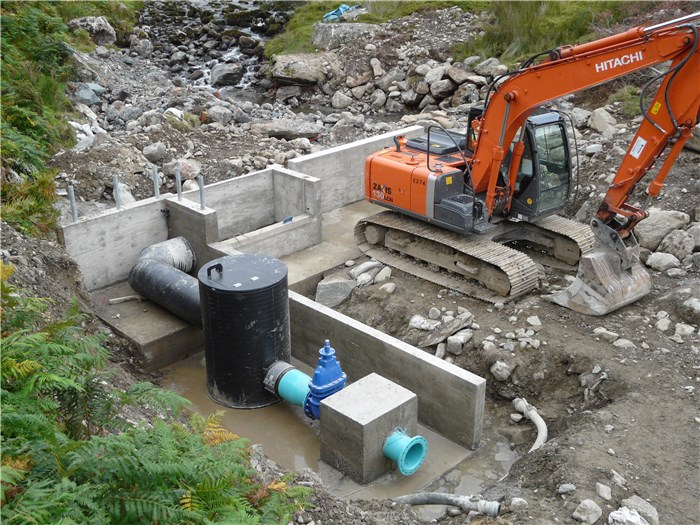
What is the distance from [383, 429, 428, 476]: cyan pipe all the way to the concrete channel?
24 cm

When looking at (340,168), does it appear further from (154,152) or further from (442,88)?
(442,88)

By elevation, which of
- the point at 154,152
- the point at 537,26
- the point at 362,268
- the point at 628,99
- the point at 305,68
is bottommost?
the point at 362,268

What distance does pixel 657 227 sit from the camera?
1228cm

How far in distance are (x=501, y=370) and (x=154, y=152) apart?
27.9ft

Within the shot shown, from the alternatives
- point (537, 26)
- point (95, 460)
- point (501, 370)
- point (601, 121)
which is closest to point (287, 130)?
point (601, 121)

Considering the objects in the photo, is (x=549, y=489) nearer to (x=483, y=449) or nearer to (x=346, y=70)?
(x=483, y=449)

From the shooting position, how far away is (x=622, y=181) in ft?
33.9

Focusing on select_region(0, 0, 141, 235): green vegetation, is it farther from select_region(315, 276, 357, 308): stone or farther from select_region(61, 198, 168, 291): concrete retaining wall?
select_region(315, 276, 357, 308): stone

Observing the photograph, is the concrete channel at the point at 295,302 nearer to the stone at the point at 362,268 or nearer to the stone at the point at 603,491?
the stone at the point at 362,268

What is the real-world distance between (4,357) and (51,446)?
92cm

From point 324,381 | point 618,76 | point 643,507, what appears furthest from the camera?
point 618,76

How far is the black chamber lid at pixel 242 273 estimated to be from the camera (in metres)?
9.62

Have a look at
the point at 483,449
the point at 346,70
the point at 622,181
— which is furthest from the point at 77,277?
the point at 346,70

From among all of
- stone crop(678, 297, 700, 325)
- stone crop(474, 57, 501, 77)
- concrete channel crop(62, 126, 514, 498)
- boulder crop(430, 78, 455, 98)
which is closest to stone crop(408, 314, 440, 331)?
concrete channel crop(62, 126, 514, 498)
